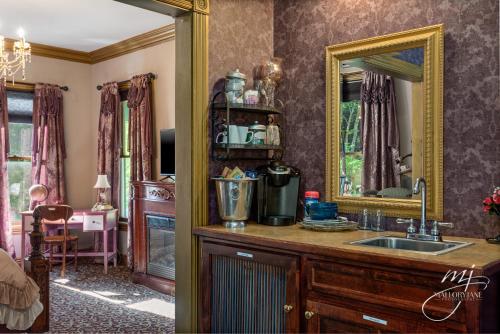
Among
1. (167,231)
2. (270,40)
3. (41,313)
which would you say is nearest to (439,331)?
(270,40)

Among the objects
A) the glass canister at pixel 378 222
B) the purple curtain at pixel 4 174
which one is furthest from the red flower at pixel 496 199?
the purple curtain at pixel 4 174

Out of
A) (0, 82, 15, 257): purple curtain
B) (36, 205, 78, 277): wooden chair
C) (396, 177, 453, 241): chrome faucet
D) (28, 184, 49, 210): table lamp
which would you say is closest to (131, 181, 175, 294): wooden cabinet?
(36, 205, 78, 277): wooden chair

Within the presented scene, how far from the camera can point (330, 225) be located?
278 centimetres

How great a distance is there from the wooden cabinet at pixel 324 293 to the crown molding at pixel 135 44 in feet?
10.7

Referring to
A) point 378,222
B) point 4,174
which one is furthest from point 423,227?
point 4,174

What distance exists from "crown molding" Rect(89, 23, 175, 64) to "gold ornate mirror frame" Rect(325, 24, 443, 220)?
281 cm

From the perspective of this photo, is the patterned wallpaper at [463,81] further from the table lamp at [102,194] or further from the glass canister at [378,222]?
the table lamp at [102,194]

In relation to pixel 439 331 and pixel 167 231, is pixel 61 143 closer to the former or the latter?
pixel 167 231

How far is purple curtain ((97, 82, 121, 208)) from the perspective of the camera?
619 centimetres

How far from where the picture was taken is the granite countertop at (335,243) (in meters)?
1.99

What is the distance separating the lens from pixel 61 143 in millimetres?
6363

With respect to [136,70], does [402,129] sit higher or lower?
lower

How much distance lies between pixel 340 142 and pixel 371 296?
1.18 metres

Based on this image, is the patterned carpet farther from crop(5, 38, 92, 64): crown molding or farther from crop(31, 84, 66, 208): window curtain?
crop(5, 38, 92, 64): crown molding
